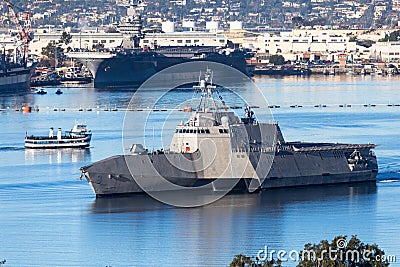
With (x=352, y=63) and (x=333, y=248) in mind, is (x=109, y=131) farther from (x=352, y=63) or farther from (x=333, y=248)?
(x=352, y=63)

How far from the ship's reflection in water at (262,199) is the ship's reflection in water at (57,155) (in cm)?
774

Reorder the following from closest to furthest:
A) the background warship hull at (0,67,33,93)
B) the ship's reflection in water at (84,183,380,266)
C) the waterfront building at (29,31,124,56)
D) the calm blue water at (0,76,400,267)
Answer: the calm blue water at (0,76,400,267), the ship's reflection in water at (84,183,380,266), the background warship hull at (0,67,33,93), the waterfront building at (29,31,124,56)

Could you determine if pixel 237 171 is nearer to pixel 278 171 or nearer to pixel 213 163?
pixel 213 163

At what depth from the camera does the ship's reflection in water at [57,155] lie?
36.3 meters

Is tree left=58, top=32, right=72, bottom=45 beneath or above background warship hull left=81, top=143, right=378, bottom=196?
beneath

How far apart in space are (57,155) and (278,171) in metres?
9.78

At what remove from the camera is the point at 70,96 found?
66.7 meters

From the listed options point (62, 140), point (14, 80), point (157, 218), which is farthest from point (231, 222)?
point (14, 80)

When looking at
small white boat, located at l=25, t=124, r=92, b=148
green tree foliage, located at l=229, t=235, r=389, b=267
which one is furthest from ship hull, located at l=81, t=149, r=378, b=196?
green tree foliage, located at l=229, t=235, r=389, b=267

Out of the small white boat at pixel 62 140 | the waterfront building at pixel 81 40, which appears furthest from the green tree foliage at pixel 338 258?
the waterfront building at pixel 81 40

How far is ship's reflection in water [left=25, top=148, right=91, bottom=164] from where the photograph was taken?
3632cm

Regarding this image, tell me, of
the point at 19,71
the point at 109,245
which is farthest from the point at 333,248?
the point at 19,71

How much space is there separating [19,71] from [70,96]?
28.6 ft

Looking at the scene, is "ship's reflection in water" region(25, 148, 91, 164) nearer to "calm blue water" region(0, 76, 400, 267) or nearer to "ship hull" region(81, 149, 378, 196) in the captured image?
"calm blue water" region(0, 76, 400, 267)
